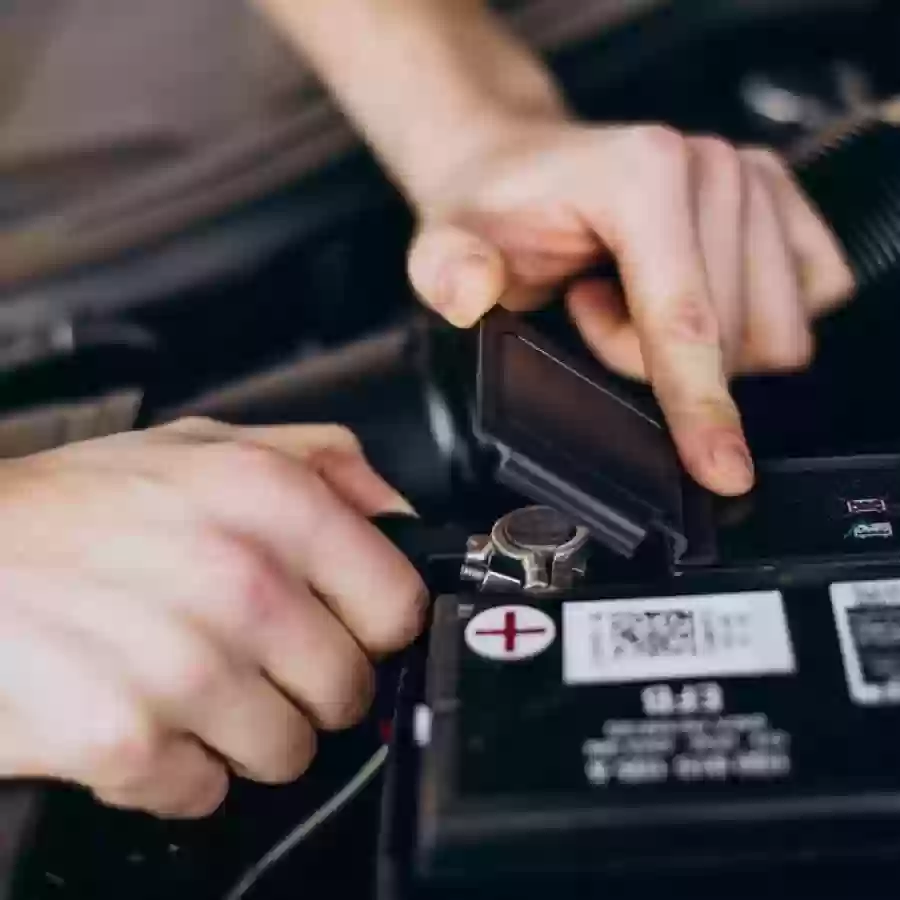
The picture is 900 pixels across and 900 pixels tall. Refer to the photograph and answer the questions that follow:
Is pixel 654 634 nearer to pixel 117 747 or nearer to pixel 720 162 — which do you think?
pixel 117 747

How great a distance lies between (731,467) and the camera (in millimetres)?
440

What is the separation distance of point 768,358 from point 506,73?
0.91 ft

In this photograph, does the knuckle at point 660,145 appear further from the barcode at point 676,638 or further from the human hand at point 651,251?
the barcode at point 676,638

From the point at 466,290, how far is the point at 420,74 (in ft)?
0.93

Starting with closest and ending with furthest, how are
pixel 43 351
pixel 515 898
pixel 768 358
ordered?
pixel 515 898 < pixel 768 358 < pixel 43 351

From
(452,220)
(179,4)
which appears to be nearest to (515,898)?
(452,220)

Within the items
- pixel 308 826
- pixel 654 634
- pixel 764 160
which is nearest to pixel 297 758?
pixel 308 826

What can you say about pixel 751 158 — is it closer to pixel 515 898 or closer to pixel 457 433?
pixel 457 433

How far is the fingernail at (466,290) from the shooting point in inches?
19.7

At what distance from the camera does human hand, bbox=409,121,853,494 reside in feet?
1.67

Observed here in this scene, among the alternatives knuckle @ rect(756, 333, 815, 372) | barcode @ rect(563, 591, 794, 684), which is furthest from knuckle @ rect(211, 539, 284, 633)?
knuckle @ rect(756, 333, 815, 372)

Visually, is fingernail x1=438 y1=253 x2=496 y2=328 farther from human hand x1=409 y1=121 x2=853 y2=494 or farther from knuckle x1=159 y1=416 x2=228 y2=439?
knuckle x1=159 y1=416 x2=228 y2=439

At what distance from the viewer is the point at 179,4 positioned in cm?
78

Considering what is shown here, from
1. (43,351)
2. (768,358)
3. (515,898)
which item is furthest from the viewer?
(43,351)
